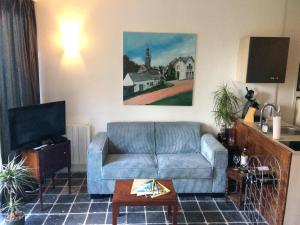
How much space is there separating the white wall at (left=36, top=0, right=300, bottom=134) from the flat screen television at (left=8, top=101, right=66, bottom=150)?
1.46ft

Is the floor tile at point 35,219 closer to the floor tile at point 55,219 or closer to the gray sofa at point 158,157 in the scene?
the floor tile at point 55,219

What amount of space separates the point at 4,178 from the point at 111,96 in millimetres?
1729

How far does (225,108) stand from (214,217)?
1.42 meters

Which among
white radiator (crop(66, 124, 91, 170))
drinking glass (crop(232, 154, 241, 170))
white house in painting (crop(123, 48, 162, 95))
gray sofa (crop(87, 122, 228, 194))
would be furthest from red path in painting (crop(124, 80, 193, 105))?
drinking glass (crop(232, 154, 241, 170))

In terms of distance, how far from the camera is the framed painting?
344 centimetres

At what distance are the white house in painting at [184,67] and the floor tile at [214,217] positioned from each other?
1778mm

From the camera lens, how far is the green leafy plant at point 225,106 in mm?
3430

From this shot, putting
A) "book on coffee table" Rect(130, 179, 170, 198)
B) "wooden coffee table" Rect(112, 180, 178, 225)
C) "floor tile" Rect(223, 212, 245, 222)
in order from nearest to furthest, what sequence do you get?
"wooden coffee table" Rect(112, 180, 178, 225)
"book on coffee table" Rect(130, 179, 170, 198)
"floor tile" Rect(223, 212, 245, 222)

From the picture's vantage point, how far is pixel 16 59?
2.86 metres

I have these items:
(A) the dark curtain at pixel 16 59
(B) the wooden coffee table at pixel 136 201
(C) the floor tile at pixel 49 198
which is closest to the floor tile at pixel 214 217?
(B) the wooden coffee table at pixel 136 201

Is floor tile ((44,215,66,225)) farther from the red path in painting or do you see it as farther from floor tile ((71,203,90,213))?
the red path in painting

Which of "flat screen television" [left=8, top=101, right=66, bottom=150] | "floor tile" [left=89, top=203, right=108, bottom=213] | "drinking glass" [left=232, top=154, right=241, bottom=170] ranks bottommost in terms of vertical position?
"floor tile" [left=89, top=203, right=108, bottom=213]

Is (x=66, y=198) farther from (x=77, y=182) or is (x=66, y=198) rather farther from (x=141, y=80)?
(x=141, y=80)

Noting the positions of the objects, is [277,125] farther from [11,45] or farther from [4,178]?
[11,45]
